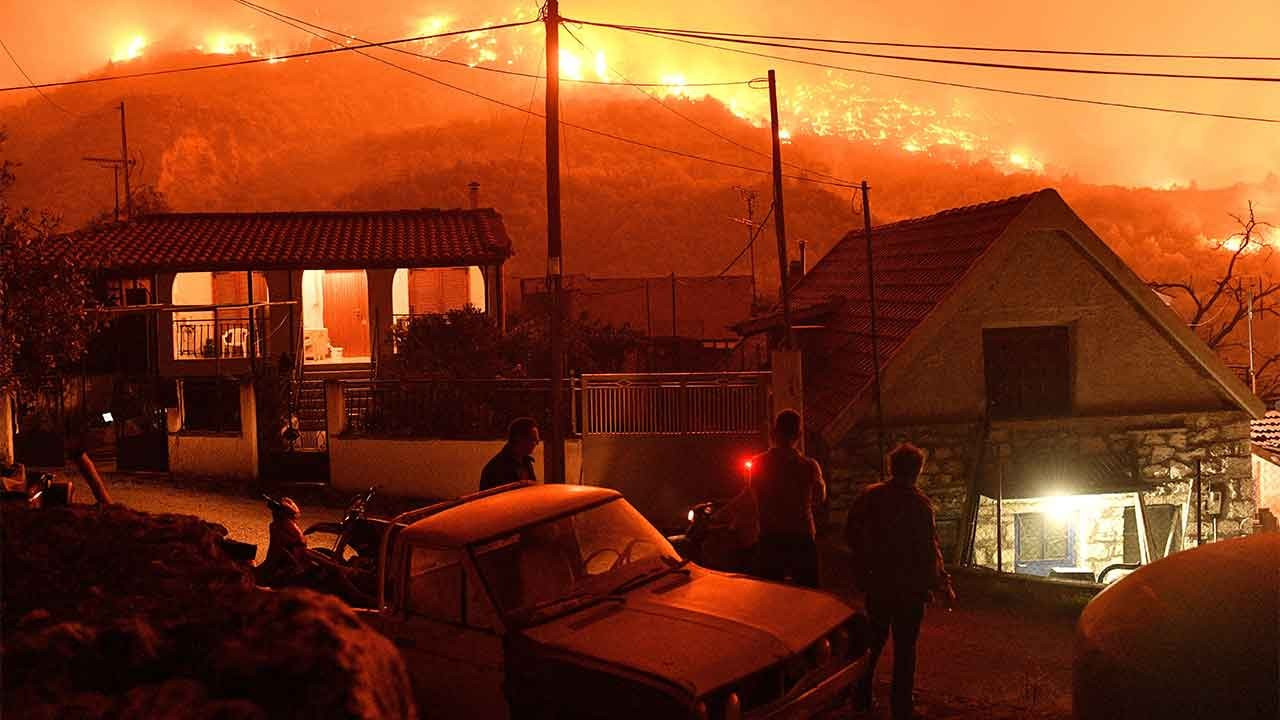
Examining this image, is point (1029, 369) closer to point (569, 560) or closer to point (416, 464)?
point (416, 464)

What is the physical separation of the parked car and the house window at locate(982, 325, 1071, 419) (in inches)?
382

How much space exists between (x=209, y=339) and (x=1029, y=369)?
65.0ft

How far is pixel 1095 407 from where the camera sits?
604 inches

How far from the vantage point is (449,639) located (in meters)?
6.22

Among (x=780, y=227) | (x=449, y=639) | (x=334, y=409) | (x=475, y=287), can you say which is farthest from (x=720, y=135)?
(x=449, y=639)

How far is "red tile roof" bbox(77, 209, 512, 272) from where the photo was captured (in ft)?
90.1

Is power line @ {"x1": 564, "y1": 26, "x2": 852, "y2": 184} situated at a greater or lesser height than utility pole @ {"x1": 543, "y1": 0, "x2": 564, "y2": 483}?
greater

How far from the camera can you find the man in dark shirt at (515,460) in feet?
28.9

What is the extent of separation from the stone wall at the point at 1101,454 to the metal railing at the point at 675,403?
196 cm

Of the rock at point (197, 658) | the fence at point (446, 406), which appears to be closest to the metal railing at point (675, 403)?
the fence at point (446, 406)

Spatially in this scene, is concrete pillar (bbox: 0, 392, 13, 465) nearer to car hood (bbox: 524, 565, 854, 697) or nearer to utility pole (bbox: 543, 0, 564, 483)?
utility pole (bbox: 543, 0, 564, 483)

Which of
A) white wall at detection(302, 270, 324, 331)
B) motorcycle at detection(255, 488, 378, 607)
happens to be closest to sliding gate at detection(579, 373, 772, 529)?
motorcycle at detection(255, 488, 378, 607)

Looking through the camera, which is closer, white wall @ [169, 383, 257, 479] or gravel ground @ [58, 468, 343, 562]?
gravel ground @ [58, 468, 343, 562]

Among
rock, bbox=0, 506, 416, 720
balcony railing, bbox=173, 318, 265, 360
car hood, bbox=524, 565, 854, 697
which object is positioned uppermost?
balcony railing, bbox=173, 318, 265, 360
